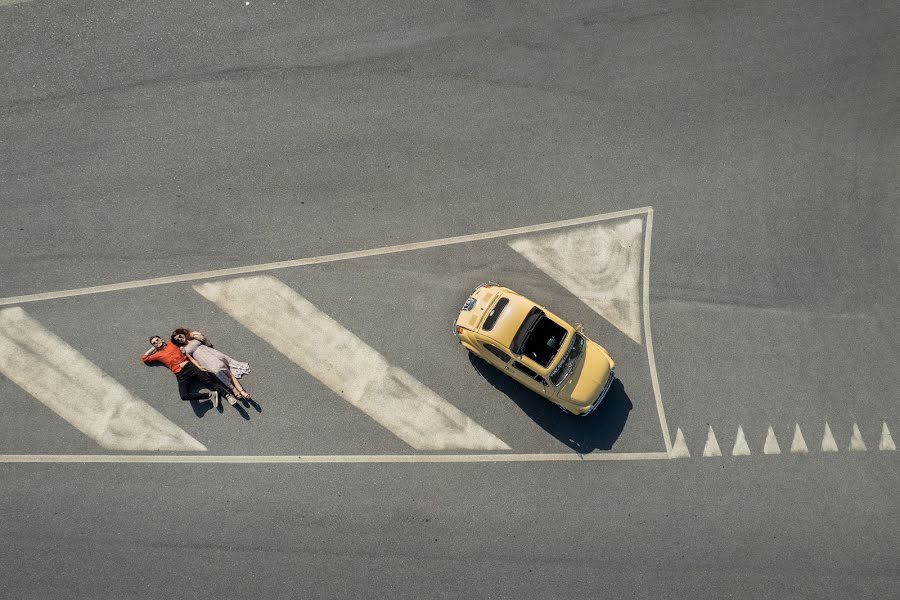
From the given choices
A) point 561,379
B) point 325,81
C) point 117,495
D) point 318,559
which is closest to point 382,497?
point 318,559

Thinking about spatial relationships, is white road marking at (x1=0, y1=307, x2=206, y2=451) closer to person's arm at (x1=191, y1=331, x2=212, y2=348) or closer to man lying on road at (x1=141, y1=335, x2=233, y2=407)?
man lying on road at (x1=141, y1=335, x2=233, y2=407)

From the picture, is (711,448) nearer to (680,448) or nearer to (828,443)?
(680,448)

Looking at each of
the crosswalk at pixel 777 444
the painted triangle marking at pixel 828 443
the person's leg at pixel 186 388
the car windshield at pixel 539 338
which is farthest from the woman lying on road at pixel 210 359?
the painted triangle marking at pixel 828 443

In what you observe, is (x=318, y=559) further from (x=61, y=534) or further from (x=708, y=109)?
(x=708, y=109)

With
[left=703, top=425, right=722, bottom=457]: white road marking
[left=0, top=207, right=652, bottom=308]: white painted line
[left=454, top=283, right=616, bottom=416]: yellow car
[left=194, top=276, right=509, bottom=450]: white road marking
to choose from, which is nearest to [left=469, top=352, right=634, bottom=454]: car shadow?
[left=454, top=283, right=616, bottom=416]: yellow car

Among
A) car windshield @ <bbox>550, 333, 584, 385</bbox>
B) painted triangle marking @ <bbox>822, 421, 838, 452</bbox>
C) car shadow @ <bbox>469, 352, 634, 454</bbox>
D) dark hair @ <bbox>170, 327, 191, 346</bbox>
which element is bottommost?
painted triangle marking @ <bbox>822, 421, 838, 452</bbox>

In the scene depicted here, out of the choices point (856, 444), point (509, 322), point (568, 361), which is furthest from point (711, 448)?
point (509, 322)
